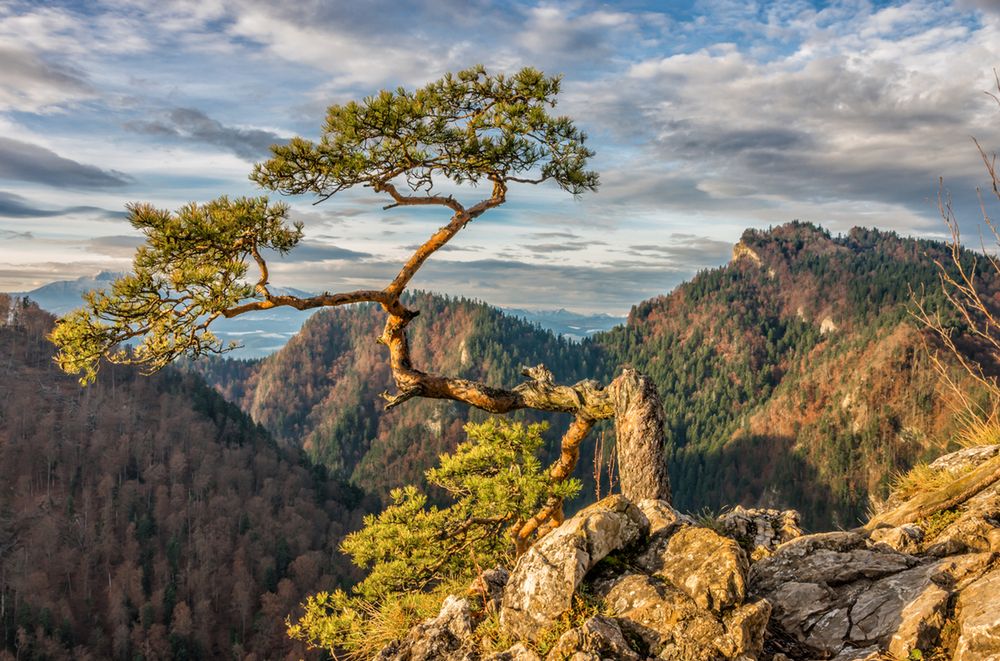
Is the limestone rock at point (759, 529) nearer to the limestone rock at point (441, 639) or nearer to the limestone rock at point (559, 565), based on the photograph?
the limestone rock at point (559, 565)

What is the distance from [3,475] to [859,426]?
711ft

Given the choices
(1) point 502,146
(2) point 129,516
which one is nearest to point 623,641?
(1) point 502,146

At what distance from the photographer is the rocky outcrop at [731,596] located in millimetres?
6738

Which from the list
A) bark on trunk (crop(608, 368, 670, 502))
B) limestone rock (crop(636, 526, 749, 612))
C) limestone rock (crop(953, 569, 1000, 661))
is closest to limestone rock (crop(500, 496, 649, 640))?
limestone rock (crop(636, 526, 749, 612))

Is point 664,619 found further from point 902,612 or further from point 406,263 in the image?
point 406,263

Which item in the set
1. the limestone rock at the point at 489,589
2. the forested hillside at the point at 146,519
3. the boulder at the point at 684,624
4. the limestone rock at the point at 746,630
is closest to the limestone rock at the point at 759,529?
the limestone rock at the point at 746,630

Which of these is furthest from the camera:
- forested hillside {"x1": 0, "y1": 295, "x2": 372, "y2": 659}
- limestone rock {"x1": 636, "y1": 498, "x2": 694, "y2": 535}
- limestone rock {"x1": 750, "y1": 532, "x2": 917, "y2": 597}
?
forested hillside {"x1": 0, "y1": 295, "x2": 372, "y2": 659}

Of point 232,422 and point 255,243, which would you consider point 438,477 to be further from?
point 232,422

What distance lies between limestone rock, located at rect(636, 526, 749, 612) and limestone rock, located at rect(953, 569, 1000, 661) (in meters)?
2.09

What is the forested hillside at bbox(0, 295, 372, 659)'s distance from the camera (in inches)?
4540

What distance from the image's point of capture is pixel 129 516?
14762 cm

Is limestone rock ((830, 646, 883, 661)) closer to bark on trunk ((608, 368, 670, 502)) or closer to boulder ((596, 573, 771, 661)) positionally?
boulder ((596, 573, 771, 661))

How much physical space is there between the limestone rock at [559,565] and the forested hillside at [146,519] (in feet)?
387

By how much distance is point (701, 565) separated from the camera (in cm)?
745
